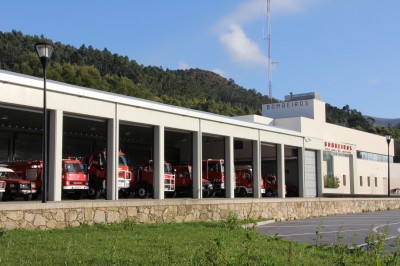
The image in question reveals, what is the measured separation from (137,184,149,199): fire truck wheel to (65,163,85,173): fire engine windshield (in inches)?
188

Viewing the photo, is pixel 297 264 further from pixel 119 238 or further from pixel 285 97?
pixel 285 97

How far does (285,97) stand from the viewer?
6162 cm

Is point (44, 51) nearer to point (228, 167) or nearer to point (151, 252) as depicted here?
point (151, 252)

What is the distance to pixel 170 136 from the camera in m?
37.2

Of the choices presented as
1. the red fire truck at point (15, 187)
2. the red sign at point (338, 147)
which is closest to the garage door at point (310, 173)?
the red sign at point (338, 147)

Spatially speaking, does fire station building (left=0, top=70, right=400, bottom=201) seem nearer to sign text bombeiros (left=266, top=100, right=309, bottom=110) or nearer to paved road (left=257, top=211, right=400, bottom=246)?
sign text bombeiros (left=266, top=100, right=309, bottom=110)

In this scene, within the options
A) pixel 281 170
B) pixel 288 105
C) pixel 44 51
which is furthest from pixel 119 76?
pixel 44 51

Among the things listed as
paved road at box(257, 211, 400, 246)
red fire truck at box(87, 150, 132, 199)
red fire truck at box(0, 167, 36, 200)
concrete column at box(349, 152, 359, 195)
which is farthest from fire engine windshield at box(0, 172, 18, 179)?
concrete column at box(349, 152, 359, 195)

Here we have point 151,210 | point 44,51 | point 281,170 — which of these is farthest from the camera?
point 281,170

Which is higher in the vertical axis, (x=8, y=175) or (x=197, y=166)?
(x=197, y=166)

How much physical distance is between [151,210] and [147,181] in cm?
943

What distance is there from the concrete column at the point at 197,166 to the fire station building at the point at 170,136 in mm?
54

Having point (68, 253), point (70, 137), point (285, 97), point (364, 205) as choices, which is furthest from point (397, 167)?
point (68, 253)

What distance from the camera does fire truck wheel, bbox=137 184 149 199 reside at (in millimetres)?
29969
